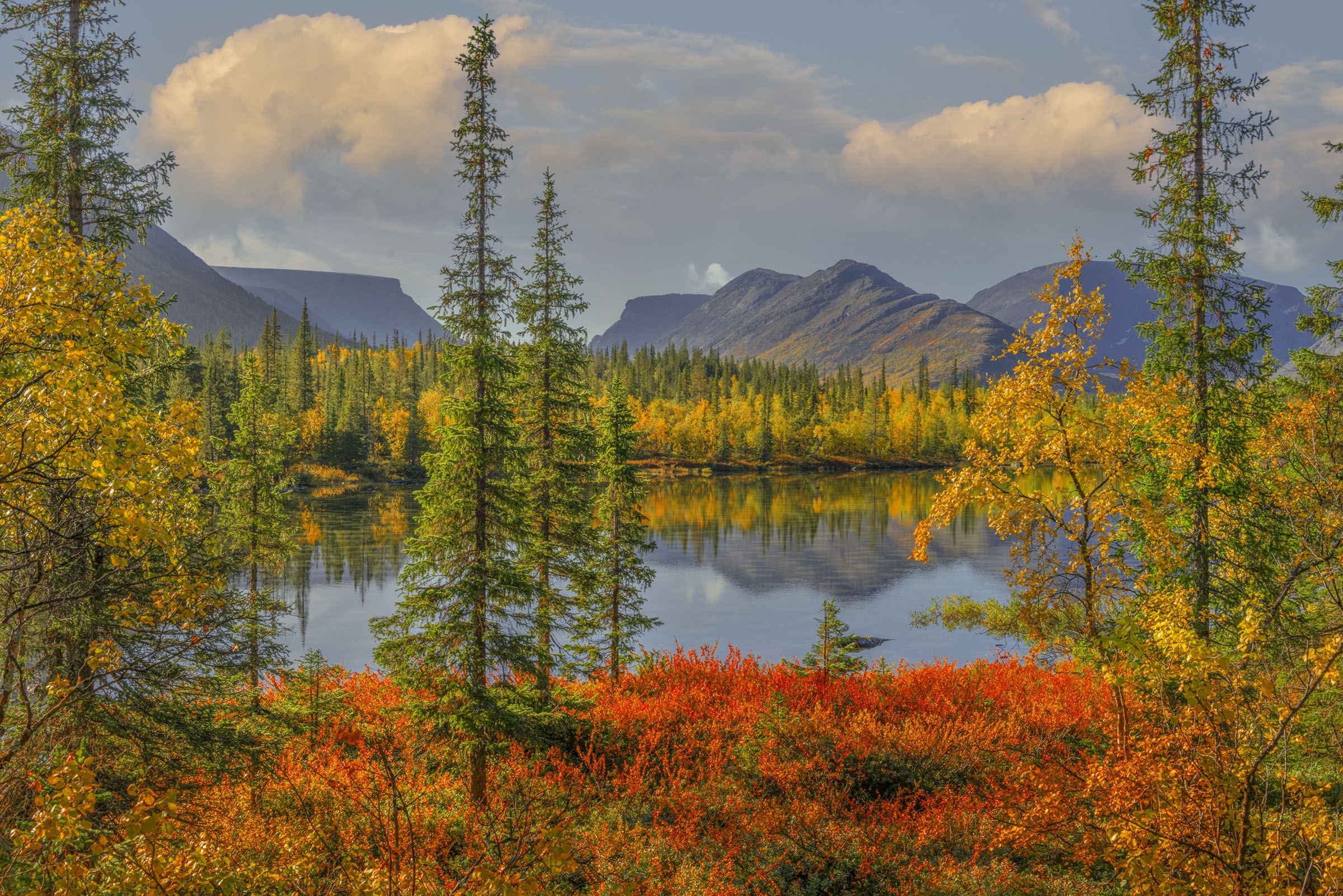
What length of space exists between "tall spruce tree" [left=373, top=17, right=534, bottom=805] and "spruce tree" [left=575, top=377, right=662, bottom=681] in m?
6.33

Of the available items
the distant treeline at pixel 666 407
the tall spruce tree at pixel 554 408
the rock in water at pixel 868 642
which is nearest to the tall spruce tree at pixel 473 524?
the tall spruce tree at pixel 554 408

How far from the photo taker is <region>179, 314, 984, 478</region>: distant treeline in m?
Answer: 88.9

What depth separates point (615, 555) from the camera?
1858cm

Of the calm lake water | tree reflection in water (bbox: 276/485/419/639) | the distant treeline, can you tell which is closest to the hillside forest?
the calm lake water

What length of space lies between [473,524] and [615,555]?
7398mm

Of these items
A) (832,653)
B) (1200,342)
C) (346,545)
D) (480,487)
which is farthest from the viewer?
(346,545)

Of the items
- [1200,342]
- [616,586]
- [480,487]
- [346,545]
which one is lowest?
[346,545]

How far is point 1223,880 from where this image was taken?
16.7ft

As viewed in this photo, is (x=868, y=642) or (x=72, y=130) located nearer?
(x=72, y=130)

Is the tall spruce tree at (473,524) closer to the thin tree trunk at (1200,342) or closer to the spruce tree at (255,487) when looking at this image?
the spruce tree at (255,487)

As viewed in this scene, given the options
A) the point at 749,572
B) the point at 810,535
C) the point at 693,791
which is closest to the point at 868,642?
the point at 749,572

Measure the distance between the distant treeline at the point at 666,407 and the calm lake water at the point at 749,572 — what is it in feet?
60.7

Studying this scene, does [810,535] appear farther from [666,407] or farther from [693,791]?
[666,407]

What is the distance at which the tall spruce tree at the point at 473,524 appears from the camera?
1090 cm
